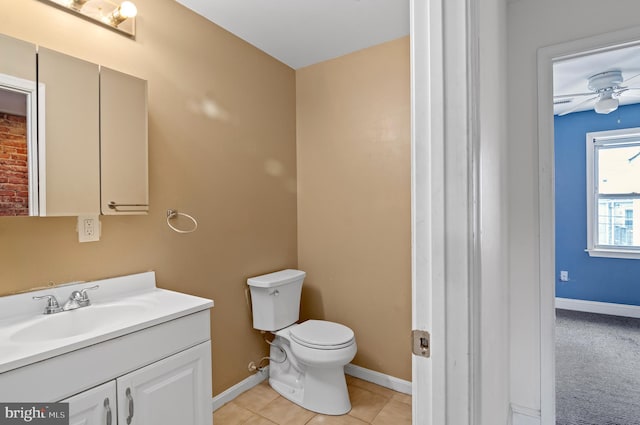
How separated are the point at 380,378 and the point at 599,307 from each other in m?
3.26

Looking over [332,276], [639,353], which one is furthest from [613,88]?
[332,276]

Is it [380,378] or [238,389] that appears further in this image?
[380,378]

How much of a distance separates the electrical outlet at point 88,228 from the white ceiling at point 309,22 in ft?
4.37

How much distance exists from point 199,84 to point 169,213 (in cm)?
82

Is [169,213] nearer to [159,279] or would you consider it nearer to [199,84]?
[159,279]

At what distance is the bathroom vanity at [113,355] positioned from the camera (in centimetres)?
100

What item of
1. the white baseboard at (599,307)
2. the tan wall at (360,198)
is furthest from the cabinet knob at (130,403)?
the white baseboard at (599,307)

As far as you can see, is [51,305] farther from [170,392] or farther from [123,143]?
[123,143]

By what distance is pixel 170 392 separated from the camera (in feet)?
4.41

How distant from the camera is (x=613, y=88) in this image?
2.98m

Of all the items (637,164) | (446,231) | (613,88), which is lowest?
(446,231)

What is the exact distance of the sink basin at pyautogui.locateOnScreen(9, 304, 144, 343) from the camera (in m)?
1.21

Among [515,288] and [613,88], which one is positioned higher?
[613,88]

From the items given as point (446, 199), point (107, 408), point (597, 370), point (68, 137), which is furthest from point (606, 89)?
point (107, 408)
